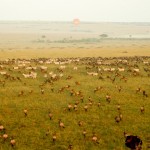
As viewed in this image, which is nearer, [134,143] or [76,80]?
[134,143]

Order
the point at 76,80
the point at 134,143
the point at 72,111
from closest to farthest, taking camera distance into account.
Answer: the point at 134,143, the point at 72,111, the point at 76,80

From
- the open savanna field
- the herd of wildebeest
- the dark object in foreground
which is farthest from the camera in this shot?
the herd of wildebeest

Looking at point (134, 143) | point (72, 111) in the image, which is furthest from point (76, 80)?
point (134, 143)

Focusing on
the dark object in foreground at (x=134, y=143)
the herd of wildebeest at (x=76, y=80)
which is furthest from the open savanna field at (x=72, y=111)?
the dark object in foreground at (x=134, y=143)

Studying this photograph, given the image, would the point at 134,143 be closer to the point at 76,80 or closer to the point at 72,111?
the point at 72,111

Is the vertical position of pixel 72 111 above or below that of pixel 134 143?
above

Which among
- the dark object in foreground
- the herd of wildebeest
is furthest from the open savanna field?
the dark object in foreground

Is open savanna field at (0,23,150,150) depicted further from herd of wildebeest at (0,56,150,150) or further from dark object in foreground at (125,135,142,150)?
dark object in foreground at (125,135,142,150)

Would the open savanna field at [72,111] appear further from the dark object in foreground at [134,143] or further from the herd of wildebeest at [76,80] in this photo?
the dark object in foreground at [134,143]

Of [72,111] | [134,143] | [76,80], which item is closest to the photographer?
[134,143]

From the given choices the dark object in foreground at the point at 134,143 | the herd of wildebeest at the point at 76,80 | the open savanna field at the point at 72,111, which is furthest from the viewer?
the herd of wildebeest at the point at 76,80

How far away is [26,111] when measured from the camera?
1789 cm

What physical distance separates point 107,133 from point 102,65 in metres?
19.0

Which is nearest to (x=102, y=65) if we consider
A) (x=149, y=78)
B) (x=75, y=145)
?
(x=149, y=78)
